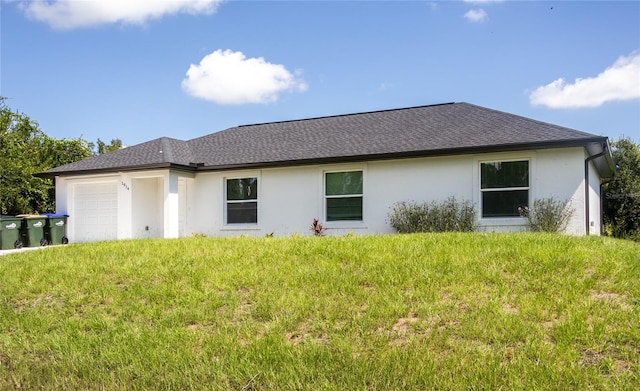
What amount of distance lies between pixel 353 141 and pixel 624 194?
14735 millimetres

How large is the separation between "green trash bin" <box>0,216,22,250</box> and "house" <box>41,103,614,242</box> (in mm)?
1614

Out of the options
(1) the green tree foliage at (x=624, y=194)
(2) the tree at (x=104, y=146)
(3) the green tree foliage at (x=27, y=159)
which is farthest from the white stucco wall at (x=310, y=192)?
(2) the tree at (x=104, y=146)

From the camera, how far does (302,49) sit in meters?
15.0

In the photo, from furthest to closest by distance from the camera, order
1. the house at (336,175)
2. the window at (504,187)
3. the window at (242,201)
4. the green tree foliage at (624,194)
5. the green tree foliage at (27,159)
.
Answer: the green tree foliage at (27,159) < the green tree foliage at (624,194) < the window at (242,201) < the window at (504,187) < the house at (336,175)

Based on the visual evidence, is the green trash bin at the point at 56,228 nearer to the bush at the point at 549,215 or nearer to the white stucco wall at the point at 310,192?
the white stucco wall at the point at 310,192

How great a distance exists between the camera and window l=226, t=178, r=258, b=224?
1517cm

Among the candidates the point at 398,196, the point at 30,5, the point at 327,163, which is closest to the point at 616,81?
the point at 398,196

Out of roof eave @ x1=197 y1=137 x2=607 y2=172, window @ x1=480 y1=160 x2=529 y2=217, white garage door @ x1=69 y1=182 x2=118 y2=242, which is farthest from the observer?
white garage door @ x1=69 y1=182 x2=118 y2=242

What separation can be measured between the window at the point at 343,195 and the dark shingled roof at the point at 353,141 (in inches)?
27.8

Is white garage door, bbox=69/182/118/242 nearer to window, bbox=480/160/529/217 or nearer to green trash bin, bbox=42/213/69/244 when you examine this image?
green trash bin, bbox=42/213/69/244

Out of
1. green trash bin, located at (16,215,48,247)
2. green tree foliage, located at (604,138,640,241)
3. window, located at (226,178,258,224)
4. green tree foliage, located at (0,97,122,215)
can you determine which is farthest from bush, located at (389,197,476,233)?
green tree foliage, located at (0,97,122,215)

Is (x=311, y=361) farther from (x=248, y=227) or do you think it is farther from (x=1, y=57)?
(x=1, y=57)

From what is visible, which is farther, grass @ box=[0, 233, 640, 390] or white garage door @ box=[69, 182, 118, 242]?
white garage door @ box=[69, 182, 118, 242]

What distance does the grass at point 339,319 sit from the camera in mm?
3781
